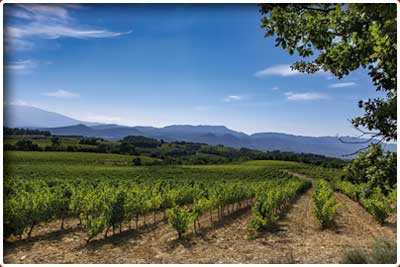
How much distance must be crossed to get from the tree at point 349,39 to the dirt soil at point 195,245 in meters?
2.74

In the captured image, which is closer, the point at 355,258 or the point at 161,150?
the point at 355,258

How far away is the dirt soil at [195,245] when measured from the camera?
7520 mm

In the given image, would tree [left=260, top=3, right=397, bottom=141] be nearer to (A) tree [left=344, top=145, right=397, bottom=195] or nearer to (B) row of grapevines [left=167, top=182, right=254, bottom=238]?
(A) tree [left=344, top=145, right=397, bottom=195]

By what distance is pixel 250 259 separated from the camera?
7.42m

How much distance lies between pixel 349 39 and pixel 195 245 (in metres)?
6.56

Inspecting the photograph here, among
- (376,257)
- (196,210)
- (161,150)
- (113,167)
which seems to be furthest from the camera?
(161,150)

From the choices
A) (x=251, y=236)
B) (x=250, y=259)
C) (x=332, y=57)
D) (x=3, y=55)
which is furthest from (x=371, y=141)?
(x=251, y=236)

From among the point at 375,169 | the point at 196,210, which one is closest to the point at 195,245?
the point at 196,210

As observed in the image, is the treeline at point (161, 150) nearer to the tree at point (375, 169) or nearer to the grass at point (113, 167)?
the grass at point (113, 167)

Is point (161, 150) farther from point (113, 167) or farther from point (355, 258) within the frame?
point (355, 258)

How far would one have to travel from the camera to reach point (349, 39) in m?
4.96

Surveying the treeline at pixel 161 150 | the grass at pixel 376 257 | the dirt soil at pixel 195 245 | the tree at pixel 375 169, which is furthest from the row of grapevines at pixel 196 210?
the treeline at pixel 161 150

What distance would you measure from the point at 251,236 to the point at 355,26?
740cm

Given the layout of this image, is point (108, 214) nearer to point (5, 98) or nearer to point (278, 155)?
point (5, 98)
